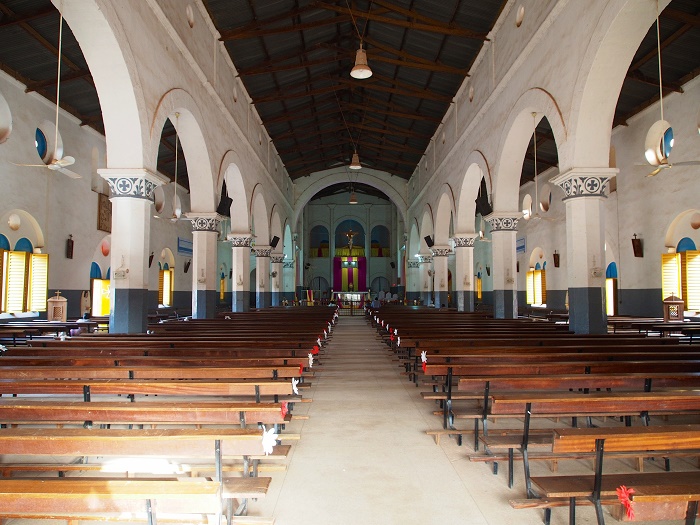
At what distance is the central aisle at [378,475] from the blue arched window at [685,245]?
30.6ft

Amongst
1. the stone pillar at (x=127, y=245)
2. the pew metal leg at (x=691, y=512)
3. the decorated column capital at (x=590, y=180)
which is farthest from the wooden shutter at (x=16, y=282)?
the pew metal leg at (x=691, y=512)

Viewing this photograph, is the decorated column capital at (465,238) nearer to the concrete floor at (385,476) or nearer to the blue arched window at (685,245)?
the blue arched window at (685,245)

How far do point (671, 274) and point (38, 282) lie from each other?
15.1 m

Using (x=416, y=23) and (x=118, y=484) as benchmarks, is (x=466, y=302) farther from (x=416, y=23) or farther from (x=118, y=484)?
(x=118, y=484)

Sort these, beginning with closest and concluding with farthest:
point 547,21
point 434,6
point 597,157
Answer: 1. point 597,157
2. point 547,21
3. point 434,6

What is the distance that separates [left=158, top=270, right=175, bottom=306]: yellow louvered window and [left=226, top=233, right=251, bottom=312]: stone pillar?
5648 millimetres

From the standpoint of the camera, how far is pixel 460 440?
4.52 meters

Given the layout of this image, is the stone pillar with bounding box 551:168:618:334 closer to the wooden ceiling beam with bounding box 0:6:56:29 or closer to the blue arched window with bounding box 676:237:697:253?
the blue arched window with bounding box 676:237:697:253

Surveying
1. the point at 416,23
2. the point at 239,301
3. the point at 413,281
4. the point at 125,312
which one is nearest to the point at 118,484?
the point at 125,312

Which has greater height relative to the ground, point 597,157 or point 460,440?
point 597,157

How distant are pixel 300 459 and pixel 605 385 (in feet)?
8.01

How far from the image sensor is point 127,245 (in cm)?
816

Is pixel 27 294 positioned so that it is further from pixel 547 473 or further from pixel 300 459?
pixel 547 473

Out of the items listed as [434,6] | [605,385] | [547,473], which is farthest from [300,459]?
[434,6]
